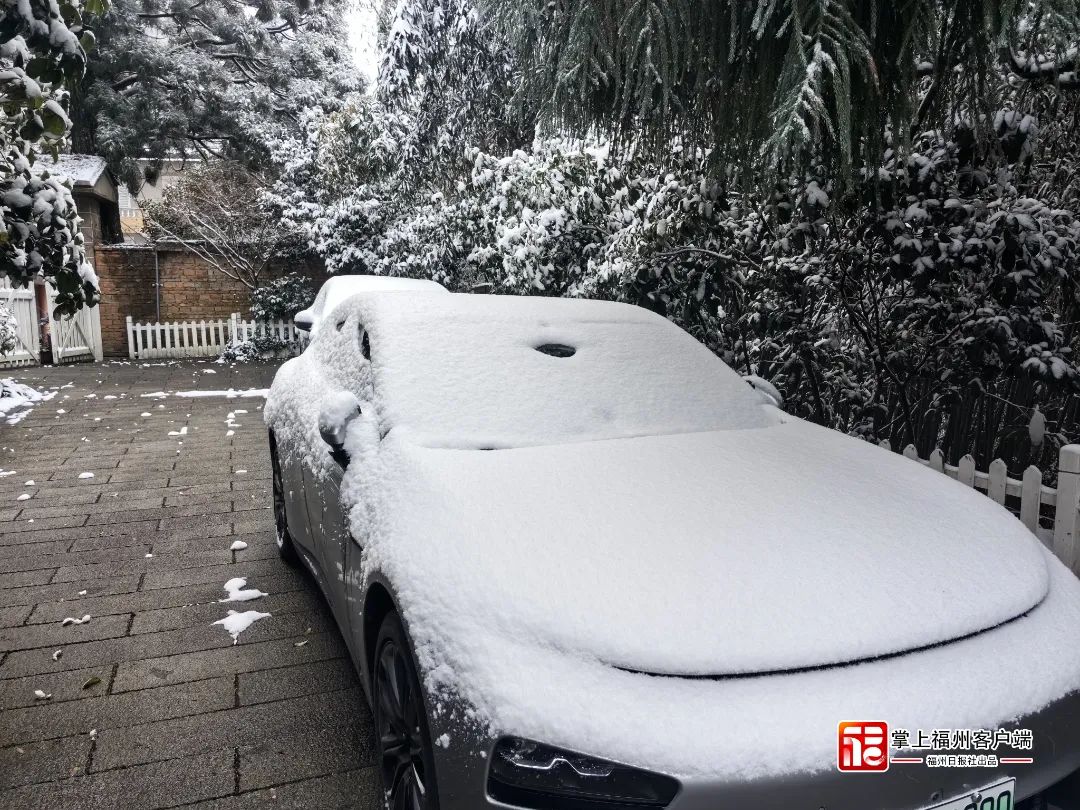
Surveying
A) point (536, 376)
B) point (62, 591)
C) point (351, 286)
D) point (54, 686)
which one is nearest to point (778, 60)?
point (536, 376)

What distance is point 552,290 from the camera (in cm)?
749

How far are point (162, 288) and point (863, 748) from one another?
56.2ft

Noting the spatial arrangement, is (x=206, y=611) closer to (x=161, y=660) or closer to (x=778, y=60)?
(x=161, y=660)

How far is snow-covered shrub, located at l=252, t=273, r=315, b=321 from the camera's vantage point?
1552 centimetres

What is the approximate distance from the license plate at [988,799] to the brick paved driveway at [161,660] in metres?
1.65

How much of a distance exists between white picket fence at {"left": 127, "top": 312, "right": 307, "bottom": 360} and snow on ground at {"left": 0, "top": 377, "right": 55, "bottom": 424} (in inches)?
172

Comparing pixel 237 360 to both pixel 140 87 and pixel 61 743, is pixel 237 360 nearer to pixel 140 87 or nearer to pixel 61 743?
pixel 140 87

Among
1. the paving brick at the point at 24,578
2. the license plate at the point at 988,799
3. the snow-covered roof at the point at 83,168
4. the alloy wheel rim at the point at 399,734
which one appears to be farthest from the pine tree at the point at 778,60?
the snow-covered roof at the point at 83,168

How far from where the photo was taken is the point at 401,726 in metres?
2.06

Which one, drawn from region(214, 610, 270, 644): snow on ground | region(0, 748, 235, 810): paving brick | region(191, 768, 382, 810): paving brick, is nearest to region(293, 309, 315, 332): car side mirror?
region(214, 610, 270, 644): snow on ground

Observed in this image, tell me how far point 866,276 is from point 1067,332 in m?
1.28

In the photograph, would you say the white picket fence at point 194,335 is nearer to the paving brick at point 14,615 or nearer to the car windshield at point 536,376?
the paving brick at point 14,615

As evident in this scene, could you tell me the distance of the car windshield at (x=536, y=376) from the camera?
2.68m

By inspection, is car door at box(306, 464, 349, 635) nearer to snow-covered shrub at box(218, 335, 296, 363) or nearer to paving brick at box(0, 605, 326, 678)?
paving brick at box(0, 605, 326, 678)
